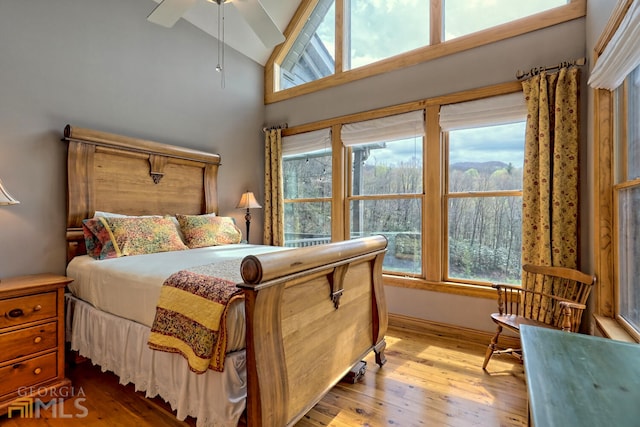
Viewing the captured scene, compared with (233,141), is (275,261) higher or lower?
lower

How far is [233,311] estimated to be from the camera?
1.35m

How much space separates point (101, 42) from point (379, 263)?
10.2ft

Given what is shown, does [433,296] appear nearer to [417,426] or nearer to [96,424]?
[417,426]

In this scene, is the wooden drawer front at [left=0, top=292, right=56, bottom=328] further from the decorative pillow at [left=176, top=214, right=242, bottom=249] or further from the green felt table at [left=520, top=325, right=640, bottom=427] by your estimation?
the green felt table at [left=520, top=325, right=640, bottom=427]

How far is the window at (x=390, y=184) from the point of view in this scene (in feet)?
10.7

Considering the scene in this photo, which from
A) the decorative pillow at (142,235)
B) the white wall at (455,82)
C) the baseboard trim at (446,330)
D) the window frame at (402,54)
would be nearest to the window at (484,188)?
the white wall at (455,82)

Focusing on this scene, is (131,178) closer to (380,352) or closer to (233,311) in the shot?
(233,311)

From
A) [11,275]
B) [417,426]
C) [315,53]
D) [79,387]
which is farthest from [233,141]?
[417,426]

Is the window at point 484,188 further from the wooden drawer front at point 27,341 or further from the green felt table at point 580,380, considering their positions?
the wooden drawer front at point 27,341

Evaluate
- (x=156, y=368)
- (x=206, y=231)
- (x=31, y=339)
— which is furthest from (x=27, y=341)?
(x=206, y=231)

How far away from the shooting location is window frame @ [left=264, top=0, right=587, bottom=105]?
259 cm

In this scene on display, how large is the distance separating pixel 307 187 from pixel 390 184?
1.17m

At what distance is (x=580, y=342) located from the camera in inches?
38.3

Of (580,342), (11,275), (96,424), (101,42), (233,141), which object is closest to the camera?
(580,342)
